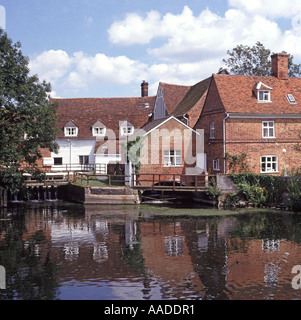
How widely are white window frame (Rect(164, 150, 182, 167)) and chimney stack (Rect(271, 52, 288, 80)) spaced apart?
1173cm

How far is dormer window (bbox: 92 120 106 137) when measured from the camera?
50031 millimetres

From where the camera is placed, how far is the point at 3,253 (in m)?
17.7

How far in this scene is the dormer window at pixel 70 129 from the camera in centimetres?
4966

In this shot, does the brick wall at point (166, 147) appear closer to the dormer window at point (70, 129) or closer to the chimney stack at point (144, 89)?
the dormer window at point (70, 129)

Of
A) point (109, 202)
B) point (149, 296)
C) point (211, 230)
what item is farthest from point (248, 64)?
point (149, 296)

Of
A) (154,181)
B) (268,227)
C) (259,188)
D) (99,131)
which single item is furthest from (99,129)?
(268,227)

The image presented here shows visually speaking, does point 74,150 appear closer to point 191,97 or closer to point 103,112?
point 103,112

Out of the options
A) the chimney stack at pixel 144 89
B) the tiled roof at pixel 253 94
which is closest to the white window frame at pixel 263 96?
the tiled roof at pixel 253 94

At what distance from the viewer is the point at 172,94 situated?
47812 millimetres

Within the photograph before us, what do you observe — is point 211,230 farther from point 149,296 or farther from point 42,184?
point 42,184

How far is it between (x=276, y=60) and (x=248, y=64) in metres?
17.7

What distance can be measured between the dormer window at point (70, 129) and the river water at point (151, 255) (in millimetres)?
22173

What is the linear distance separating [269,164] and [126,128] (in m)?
21.1

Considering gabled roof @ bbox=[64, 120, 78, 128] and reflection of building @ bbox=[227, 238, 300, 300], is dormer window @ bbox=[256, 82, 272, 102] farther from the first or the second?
gabled roof @ bbox=[64, 120, 78, 128]
